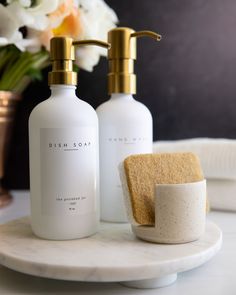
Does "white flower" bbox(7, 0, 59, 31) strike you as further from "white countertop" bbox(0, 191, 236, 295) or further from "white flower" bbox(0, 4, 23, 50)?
"white countertop" bbox(0, 191, 236, 295)

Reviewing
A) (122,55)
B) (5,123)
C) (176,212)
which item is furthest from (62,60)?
(5,123)

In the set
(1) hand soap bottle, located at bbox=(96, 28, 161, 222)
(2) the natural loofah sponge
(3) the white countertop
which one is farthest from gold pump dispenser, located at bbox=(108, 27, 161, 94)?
(3) the white countertop

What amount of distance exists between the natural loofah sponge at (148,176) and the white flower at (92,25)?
0.32 meters

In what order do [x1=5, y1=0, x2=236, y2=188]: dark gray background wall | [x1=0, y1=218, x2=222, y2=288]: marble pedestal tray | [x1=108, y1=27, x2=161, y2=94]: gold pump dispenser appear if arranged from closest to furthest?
[x1=0, y1=218, x2=222, y2=288]: marble pedestal tray → [x1=108, y1=27, x2=161, y2=94]: gold pump dispenser → [x1=5, y1=0, x2=236, y2=188]: dark gray background wall

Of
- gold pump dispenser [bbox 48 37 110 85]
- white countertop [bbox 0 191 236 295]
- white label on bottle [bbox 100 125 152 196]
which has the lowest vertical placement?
white countertop [bbox 0 191 236 295]

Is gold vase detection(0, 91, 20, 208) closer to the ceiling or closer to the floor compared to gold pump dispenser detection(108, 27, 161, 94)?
closer to the floor

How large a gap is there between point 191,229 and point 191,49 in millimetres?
517

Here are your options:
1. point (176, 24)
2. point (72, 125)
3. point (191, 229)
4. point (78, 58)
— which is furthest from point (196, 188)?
point (176, 24)

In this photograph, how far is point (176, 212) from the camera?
44 centimetres

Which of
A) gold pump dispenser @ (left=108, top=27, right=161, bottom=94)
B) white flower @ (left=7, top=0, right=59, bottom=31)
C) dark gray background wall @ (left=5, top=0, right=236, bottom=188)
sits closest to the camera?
gold pump dispenser @ (left=108, top=27, right=161, bottom=94)

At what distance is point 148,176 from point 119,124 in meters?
0.10

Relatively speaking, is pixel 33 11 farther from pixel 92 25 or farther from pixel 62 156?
pixel 62 156

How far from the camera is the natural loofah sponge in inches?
18.1

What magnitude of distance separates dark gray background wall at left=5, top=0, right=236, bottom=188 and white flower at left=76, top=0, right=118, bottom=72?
0.38 ft
